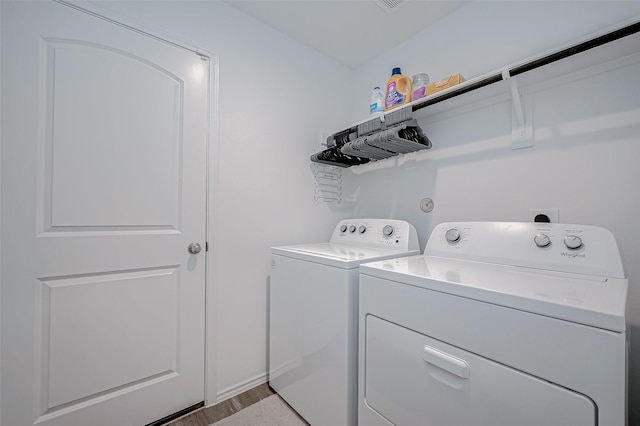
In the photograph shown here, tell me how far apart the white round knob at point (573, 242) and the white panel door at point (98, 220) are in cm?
171

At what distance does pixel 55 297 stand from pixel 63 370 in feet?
1.09

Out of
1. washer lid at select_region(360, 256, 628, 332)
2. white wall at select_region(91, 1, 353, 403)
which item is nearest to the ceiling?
white wall at select_region(91, 1, 353, 403)

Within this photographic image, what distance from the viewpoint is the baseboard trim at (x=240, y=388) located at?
1559 millimetres

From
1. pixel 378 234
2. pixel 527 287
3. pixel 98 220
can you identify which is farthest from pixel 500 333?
pixel 98 220

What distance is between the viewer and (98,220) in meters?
1.25

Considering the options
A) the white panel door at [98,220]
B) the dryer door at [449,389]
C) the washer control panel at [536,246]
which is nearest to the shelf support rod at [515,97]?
the washer control panel at [536,246]

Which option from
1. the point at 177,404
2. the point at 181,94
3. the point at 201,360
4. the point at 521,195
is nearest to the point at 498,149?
the point at 521,195

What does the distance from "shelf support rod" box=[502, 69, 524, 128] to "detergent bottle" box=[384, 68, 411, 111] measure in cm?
52

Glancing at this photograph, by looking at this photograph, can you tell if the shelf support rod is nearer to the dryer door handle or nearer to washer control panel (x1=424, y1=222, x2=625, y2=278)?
washer control panel (x1=424, y1=222, x2=625, y2=278)

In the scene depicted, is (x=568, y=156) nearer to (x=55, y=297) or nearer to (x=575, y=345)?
(x=575, y=345)

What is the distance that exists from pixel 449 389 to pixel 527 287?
40cm

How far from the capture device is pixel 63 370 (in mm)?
1173

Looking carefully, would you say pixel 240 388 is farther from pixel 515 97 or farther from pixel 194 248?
pixel 515 97

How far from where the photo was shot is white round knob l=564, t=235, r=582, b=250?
100cm
